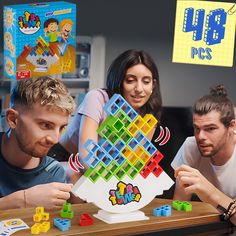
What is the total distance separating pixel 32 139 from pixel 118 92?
0.26 m

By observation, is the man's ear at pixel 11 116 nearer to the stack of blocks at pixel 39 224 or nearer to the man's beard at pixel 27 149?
the man's beard at pixel 27 149

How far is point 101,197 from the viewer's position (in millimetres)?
1212

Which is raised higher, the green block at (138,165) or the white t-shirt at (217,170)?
the green block at (138,165)

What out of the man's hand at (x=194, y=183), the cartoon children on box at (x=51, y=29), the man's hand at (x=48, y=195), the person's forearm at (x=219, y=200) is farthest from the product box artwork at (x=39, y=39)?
the person's forearm at (x=219, y=200)

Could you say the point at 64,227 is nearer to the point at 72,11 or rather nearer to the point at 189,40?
the point at 72,11

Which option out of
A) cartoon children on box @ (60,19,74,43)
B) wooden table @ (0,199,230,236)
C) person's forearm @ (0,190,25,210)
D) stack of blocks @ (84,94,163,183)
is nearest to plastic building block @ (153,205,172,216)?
wooden table @ (0,199,230,236)

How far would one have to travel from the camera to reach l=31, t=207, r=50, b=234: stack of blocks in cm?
118

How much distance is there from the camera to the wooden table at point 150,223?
4.01 ft

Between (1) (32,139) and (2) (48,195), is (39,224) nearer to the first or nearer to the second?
(2) (48,195)

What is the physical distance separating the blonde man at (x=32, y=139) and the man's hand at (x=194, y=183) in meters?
0.31

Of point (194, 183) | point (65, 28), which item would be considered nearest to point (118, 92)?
point (65, 28)

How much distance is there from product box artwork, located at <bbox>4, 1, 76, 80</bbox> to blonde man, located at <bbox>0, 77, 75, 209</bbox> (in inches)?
1.4

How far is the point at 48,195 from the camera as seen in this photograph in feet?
4.21

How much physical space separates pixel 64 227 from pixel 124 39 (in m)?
0.51
